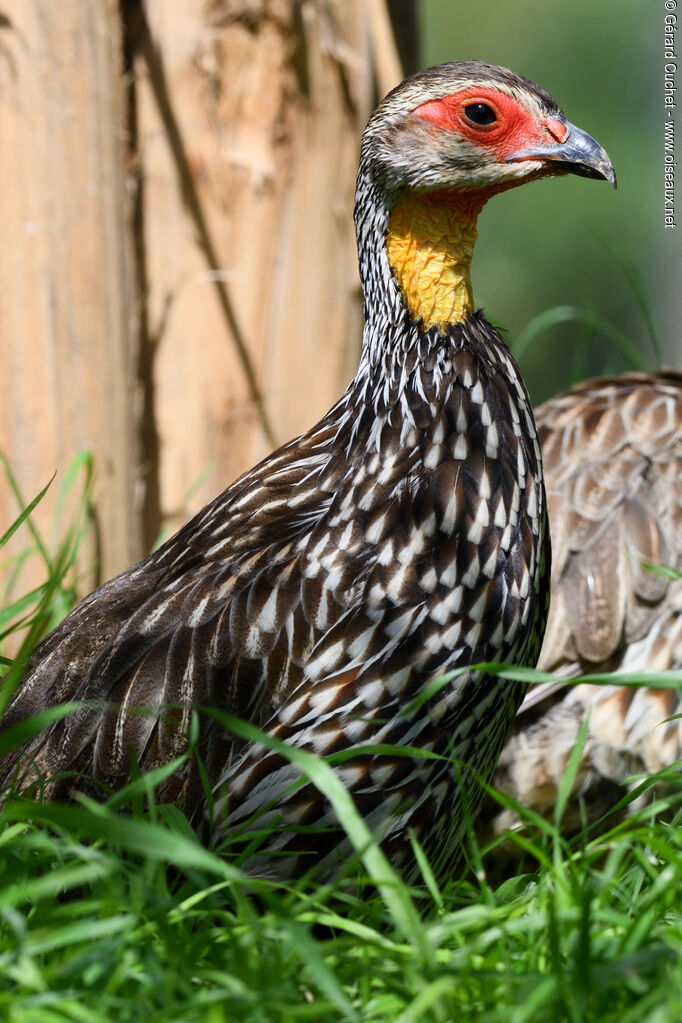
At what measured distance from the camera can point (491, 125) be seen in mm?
2430

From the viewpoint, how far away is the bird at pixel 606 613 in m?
3.13

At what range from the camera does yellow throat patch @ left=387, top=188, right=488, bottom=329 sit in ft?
7.97

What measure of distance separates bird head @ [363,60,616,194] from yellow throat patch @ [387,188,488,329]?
44 mm

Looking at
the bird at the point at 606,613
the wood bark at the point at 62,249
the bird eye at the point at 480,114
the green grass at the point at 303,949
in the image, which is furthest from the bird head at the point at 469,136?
the wood bark at the point at 62,249

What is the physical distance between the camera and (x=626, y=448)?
3436 millimetres

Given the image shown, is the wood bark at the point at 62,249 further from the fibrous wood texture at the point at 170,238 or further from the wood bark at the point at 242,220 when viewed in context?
the wood bark at the point at 242,220

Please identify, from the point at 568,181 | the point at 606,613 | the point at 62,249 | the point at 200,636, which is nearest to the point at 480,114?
the point at 200,636

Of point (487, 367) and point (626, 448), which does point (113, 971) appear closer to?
point (487, 367)

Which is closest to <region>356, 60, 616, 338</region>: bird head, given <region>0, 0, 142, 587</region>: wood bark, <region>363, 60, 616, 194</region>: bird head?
<region>363, 60, 616, 194</region>: bird head

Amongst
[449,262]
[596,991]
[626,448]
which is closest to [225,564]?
[449,262]

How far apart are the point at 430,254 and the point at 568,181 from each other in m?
17.2

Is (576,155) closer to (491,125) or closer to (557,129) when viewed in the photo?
(557,129)

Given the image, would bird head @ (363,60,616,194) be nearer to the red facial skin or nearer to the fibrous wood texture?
the red facial skin

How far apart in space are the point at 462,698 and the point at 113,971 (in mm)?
865
